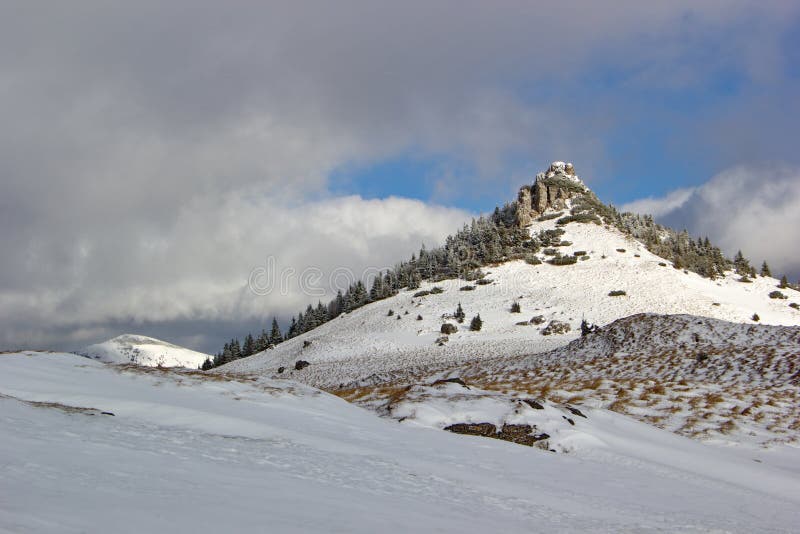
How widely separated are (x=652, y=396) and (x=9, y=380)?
18064 millimetres

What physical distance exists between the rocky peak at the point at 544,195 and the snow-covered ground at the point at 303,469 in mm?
93060

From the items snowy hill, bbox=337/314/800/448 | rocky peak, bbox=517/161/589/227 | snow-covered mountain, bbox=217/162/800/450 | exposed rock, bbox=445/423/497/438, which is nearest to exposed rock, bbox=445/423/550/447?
exposed rock, bbox=445/423/497/438

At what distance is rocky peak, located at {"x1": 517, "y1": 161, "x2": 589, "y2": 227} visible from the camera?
343 feet

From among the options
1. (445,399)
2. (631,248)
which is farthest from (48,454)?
(631,248)

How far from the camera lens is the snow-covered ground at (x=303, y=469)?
4.09 m

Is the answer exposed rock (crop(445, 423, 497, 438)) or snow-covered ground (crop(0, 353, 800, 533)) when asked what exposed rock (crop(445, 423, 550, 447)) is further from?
snow-covered ground (crop(0, 353, 800, 533))

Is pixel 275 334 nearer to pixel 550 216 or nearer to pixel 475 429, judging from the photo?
pixel 550 216

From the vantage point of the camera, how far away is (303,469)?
6277mm

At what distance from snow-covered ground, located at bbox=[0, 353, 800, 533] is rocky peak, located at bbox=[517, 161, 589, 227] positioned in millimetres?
93060

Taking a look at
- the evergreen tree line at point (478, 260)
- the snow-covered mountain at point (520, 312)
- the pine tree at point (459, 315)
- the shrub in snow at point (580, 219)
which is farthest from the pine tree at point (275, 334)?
the shrub in snow at point (580, 219)

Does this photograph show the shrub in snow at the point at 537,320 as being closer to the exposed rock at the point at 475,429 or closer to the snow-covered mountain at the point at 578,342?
the snow-covered mountain at the point at 578,342

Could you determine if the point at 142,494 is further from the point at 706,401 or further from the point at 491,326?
the point at 491,326

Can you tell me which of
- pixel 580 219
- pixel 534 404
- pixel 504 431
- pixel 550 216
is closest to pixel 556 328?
pixel 534 404

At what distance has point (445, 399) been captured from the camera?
12961 mm
